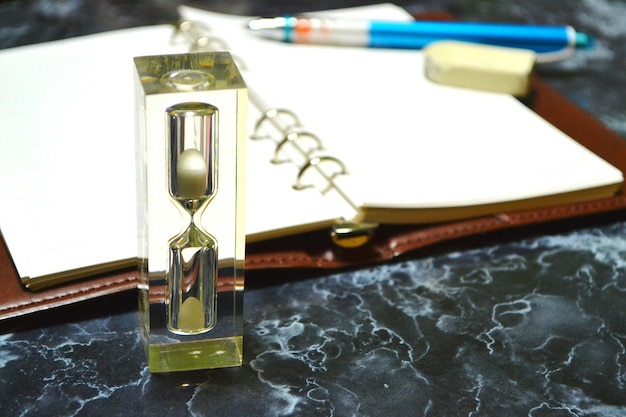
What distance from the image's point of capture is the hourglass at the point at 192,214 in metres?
0.58

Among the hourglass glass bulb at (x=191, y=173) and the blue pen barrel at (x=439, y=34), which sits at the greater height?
the hourglass glass bulb at (x=191, y=173)

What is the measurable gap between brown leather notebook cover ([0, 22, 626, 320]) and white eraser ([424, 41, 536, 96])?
0.41ft

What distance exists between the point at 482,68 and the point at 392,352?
1.45ft

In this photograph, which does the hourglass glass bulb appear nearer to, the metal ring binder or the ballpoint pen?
the metal ring binder

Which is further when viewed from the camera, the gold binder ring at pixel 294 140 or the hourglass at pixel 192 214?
the gold binder ring at pixel 294 140

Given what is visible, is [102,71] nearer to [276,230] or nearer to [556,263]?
[276,230]

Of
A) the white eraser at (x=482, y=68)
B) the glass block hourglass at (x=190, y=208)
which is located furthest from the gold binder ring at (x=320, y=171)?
the white eraser at (x=482, y=68)

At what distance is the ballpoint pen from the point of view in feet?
3.71

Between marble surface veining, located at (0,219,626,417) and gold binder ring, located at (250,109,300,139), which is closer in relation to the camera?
marble surface veining, located at (0,219,626,417)

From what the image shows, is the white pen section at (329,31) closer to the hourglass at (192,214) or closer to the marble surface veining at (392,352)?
the marble surface veining at (392,352)

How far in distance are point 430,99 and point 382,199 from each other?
0.27 m

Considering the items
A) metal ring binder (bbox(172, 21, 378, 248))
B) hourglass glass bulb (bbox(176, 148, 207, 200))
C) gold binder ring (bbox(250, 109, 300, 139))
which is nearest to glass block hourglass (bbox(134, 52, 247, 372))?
hourglass glass bulb (bbox(176, 148, 207, 200))

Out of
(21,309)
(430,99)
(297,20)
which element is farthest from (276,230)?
(297,20)

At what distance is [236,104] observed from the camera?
0.58 metres
